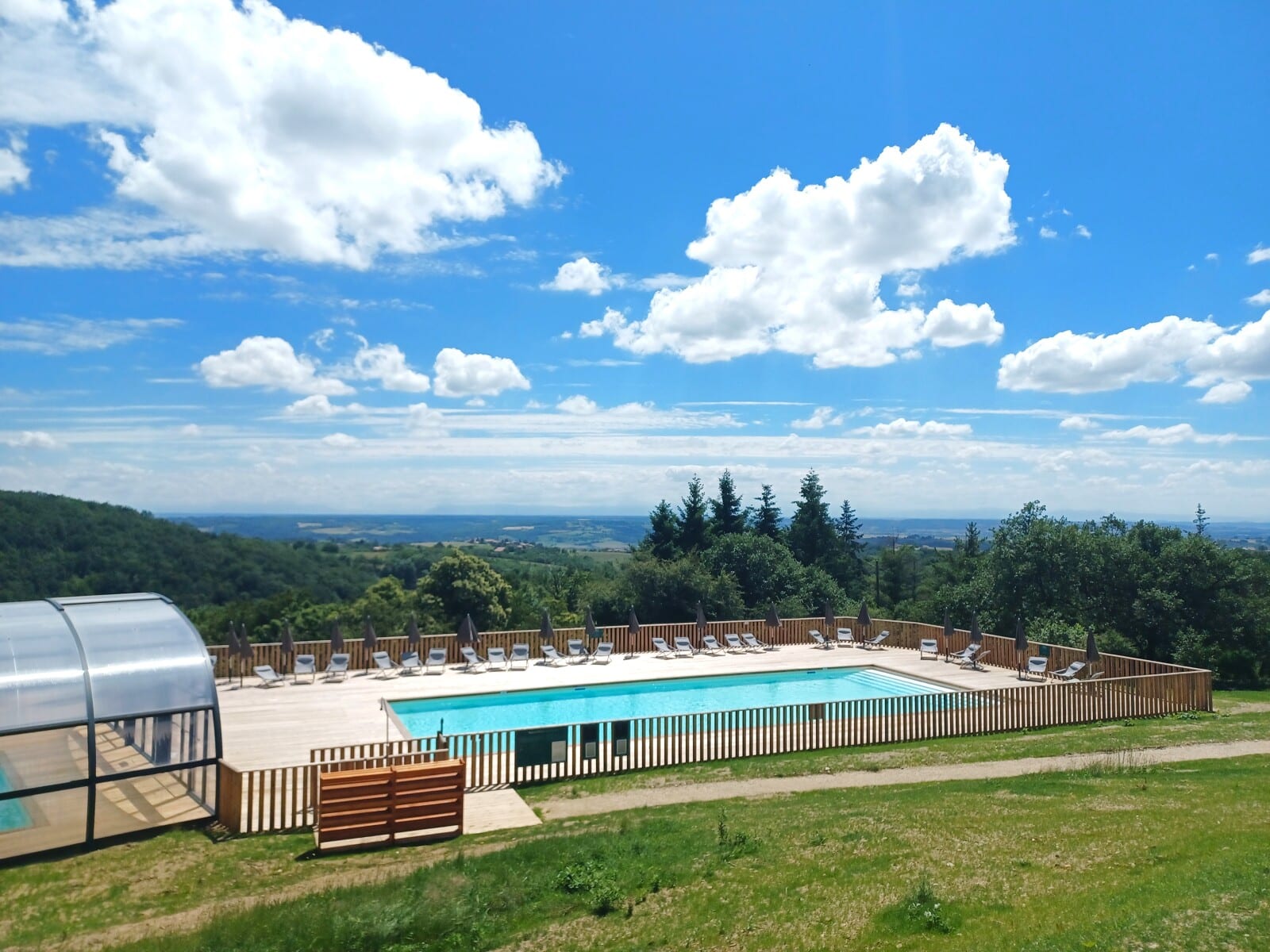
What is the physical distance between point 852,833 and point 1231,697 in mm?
15076

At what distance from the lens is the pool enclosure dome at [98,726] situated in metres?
8.93

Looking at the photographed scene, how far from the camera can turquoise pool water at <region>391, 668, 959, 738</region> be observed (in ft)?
57.8

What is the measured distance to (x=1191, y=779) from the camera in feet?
34.1

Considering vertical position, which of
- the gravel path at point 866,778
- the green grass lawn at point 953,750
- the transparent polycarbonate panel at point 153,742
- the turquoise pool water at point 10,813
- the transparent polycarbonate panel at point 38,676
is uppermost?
the transparent polycarbonate panel at point 38,676

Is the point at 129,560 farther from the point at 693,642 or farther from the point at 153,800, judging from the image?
the point at 153,800

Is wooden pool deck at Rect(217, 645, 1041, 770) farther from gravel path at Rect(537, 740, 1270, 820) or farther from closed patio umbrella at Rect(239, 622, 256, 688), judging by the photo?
gravel path at Rect(537, 740, 1270, 820)

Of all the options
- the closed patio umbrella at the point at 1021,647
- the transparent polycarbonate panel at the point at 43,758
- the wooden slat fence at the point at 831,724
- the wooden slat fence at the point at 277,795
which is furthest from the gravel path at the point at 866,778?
the closed patio umbrella at the point at 1021,647

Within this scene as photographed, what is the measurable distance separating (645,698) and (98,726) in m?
12.5

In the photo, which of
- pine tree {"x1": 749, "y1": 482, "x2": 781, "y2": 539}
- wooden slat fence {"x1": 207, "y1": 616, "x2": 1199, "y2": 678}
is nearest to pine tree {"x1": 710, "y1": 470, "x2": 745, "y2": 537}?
pine tree {"x1": 749, "y1": 482, "x2": 781, "y2": 539}

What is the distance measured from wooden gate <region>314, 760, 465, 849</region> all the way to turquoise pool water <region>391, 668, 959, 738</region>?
6.83 m

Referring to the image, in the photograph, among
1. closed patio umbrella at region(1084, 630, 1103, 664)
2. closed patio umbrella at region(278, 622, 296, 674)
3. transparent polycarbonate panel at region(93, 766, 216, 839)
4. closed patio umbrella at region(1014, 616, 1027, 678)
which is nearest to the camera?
transparent polycarbonate panel at region(93, 766, 216, 839)

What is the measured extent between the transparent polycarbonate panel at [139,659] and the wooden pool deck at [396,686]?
268cm

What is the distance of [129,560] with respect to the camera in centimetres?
6353

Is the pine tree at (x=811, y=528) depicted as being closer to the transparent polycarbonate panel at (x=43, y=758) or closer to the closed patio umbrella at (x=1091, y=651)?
the closed patio umbrella at (x=1091, y=651)
